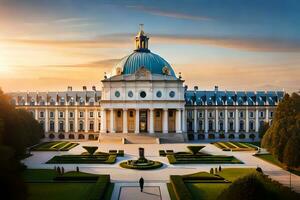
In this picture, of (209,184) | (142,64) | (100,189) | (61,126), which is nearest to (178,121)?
(142,64)

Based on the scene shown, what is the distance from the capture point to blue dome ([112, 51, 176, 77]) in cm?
9456

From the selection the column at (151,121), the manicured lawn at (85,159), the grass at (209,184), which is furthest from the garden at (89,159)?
the column at (151,121)

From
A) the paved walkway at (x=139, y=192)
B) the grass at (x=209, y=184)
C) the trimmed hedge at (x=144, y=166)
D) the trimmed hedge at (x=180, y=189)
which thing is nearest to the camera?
the trimmed hedge at (x=180, y=189)

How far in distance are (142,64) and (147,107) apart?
38.7 ft

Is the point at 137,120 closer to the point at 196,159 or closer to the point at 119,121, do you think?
the point at 119,121

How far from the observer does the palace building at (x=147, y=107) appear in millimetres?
90250

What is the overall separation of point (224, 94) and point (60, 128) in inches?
1708

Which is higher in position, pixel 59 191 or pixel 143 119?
pixel 143 119

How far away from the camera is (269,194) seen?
25.9 m

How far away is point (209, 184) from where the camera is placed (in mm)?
42406

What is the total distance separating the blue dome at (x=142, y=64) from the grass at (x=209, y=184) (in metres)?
47.8

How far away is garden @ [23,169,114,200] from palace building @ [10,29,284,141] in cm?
4285

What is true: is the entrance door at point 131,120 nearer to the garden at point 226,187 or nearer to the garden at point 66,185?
the garden at point 66,185

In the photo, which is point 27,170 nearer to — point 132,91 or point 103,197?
point 103,197
